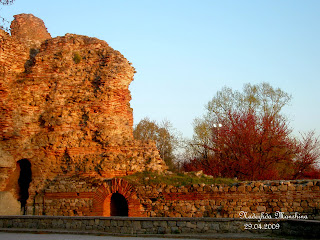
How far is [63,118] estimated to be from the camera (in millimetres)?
13219

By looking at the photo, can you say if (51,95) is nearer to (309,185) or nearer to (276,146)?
(309,185)

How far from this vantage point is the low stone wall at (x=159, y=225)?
7766 millimetres

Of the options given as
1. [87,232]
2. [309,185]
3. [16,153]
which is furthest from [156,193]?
[16,153]

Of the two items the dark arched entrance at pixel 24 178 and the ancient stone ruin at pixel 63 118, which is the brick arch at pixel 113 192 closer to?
the ancient stone ruin at pixel 63 118

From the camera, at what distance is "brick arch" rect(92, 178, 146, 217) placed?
11414mm

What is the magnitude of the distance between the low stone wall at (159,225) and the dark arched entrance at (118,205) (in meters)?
2.98

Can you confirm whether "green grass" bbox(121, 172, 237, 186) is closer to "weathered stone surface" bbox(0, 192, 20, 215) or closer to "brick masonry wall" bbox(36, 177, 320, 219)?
"brick masonry wall" bbox(36, 177, 320, 219)

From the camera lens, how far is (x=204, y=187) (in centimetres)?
1125

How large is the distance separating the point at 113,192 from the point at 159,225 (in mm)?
3512

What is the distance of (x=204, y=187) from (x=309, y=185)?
312cm

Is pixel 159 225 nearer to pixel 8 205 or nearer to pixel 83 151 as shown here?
pixel 83 151

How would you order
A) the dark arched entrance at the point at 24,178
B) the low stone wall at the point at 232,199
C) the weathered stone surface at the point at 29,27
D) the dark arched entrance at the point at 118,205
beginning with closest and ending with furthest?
the low stone wall at the point at 232,199, the dark arched entrance at the point at 118,205, the dark arched entrance at the point at 24,178, the weathered stone surface at the point at 29,27

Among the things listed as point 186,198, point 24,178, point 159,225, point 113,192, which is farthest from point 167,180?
point 24,178

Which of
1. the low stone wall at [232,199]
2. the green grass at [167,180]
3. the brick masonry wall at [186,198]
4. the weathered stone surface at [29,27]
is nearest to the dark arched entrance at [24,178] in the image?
the brick masonry wall at [186,198]
